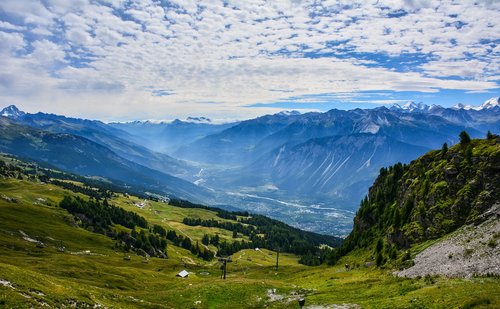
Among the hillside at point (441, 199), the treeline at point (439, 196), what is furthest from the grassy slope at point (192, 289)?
the hillside at point (441, 199)

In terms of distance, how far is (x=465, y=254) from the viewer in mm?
60625

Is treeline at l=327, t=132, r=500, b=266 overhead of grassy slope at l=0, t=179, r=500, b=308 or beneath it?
overhead

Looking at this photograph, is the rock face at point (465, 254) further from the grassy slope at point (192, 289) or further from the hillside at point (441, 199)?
the grassy slope at point (192, 289)

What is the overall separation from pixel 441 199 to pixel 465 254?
98.3 ft

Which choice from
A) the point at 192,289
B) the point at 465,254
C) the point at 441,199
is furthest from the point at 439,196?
the point at 192,289

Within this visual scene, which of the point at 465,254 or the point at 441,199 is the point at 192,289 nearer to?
the point at 465,254

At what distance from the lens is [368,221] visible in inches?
5005

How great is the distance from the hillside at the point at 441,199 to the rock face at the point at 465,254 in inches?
26.3

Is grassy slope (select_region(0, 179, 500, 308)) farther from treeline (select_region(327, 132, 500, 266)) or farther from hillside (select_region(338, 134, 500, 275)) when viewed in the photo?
hillside (select_region(338, 134, 500, 275))

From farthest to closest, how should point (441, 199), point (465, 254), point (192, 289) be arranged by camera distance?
point (441, 199) → point (192, 289) → point (465, 254)

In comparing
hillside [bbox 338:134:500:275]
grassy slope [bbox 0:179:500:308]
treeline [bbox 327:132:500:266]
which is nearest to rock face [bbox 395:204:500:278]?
hillside [bbox 338:134:500:275]

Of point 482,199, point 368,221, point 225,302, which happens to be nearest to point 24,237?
point 225,302

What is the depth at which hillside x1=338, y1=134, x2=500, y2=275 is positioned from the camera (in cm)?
7769

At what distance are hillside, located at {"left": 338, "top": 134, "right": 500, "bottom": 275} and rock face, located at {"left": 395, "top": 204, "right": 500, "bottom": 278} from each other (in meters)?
0.67
